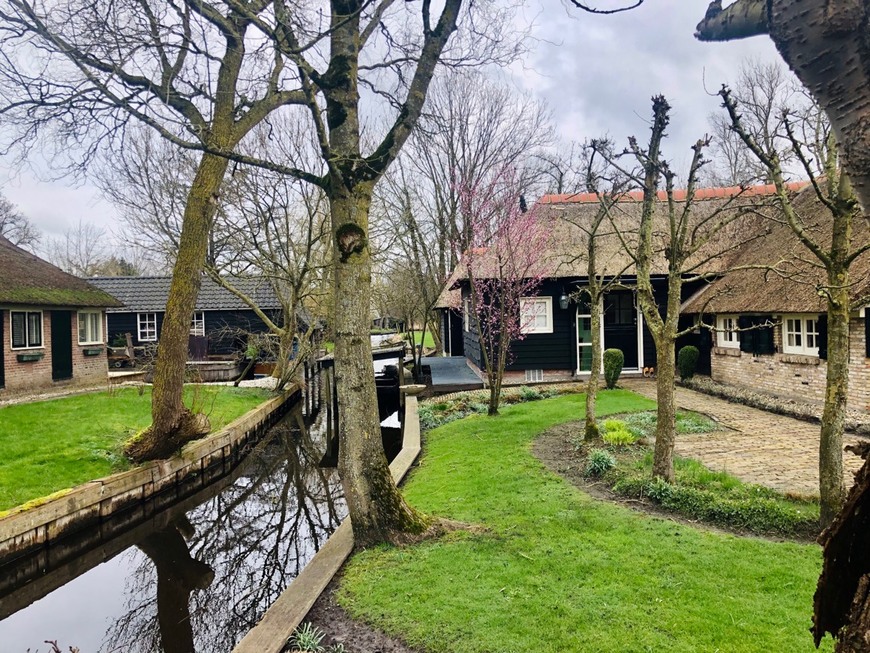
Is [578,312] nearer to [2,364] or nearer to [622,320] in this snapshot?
[622,320]

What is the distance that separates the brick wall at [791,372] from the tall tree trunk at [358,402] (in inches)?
350

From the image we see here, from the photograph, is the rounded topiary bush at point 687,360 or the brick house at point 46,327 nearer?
the rounded topiary bush at point 687,360

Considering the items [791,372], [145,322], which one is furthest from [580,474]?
[145,322]

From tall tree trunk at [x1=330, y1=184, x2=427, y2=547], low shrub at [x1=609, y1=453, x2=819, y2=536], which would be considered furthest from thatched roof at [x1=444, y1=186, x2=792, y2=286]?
tall tree trunk at [x1=330, y1=184, x2=427, y2=547]

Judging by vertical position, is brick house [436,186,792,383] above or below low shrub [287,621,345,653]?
above

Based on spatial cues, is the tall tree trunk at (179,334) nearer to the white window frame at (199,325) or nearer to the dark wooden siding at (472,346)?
the dark wooden siding at (472,346)

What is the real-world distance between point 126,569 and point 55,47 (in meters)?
6.76

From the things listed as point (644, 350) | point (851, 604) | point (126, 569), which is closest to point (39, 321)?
point (126, 569)

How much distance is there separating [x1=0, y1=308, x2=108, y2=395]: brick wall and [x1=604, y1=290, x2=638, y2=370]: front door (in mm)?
17063

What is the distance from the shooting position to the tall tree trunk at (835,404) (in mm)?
4953

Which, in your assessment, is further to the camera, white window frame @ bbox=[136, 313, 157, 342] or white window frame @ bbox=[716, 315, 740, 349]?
white window frame @ bbox=[136, 313, 157, 342]

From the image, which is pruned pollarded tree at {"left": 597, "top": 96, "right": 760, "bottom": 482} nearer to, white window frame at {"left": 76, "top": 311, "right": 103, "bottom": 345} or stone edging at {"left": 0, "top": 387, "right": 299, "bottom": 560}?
stone edging at {"left": 0, "top": 387, "right": 299, "bottom": 560}

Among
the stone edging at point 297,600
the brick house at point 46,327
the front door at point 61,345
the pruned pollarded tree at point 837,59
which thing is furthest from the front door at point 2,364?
the pruned pollarded tree at point 837,59

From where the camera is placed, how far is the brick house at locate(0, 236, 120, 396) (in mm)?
15617
